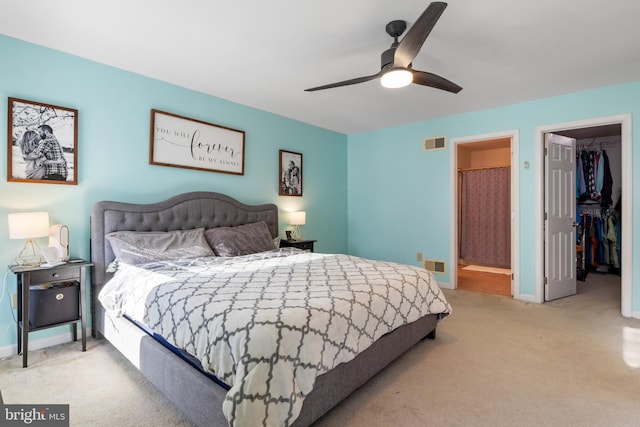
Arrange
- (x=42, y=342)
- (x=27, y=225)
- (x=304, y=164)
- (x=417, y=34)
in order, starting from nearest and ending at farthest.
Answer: (x=417, y=34)
(x=27, y=225)
(x=42, y=342)
(x=304, y=164)

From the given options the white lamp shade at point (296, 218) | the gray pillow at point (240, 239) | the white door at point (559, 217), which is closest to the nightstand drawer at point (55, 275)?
the gray pillow at point (240, 239)

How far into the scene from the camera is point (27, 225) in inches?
89.7

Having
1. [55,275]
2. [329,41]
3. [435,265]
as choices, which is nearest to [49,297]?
[55,275]

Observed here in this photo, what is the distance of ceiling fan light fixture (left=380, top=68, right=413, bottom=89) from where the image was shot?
2.23 m

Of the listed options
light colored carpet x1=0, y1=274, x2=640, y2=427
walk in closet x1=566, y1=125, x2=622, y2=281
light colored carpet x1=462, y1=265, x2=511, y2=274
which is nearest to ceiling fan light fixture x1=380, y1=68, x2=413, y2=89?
light colored carpet x1=0, y1=274, x2=640, y2=427

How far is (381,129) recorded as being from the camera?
520 centimetres

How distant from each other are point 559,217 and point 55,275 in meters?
5.30

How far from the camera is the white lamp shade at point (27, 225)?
2.25m

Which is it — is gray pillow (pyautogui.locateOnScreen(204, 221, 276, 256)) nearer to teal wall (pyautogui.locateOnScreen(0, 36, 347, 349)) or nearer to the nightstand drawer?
teal wall (pyautogui.locateOnScreen(0, 36, 347, 349))

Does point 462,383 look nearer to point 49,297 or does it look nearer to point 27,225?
point 49,297

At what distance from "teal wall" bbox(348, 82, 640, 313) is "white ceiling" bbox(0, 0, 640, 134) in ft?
0.88

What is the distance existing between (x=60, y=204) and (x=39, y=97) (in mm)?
880

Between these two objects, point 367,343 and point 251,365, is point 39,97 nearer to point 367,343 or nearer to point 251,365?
point 251,365

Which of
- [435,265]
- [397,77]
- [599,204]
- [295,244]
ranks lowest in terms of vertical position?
[435,265]
